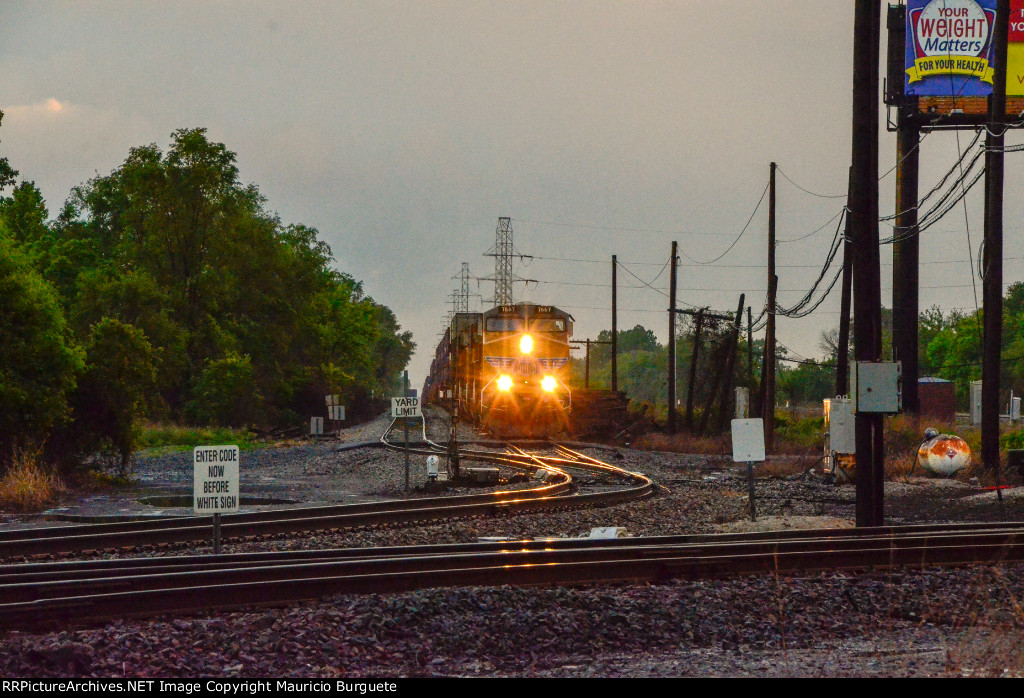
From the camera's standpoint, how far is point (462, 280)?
109 metres

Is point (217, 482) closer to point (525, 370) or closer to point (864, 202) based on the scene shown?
point (864, 202)

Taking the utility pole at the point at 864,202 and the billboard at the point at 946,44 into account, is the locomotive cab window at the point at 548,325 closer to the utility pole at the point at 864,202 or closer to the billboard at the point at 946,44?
the billboard at the point at 946,44

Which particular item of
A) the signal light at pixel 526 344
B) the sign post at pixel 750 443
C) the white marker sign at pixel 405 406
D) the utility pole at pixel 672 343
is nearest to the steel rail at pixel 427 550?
the sign post at pixel 750 443

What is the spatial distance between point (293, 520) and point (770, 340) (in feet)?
75.3

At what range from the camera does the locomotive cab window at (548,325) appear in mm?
33094

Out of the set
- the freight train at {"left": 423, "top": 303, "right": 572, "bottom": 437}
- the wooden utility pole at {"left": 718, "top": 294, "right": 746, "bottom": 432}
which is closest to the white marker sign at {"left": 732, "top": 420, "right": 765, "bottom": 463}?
the freight train at {"left": 423, "top": 303, "right": 572, "bottom": 437}

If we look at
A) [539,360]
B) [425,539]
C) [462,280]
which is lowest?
[425,539]

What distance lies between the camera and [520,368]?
33844mm

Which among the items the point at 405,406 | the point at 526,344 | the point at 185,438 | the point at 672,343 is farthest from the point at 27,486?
the point at 672,343

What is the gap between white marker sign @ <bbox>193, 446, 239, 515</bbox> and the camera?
11297 mm
